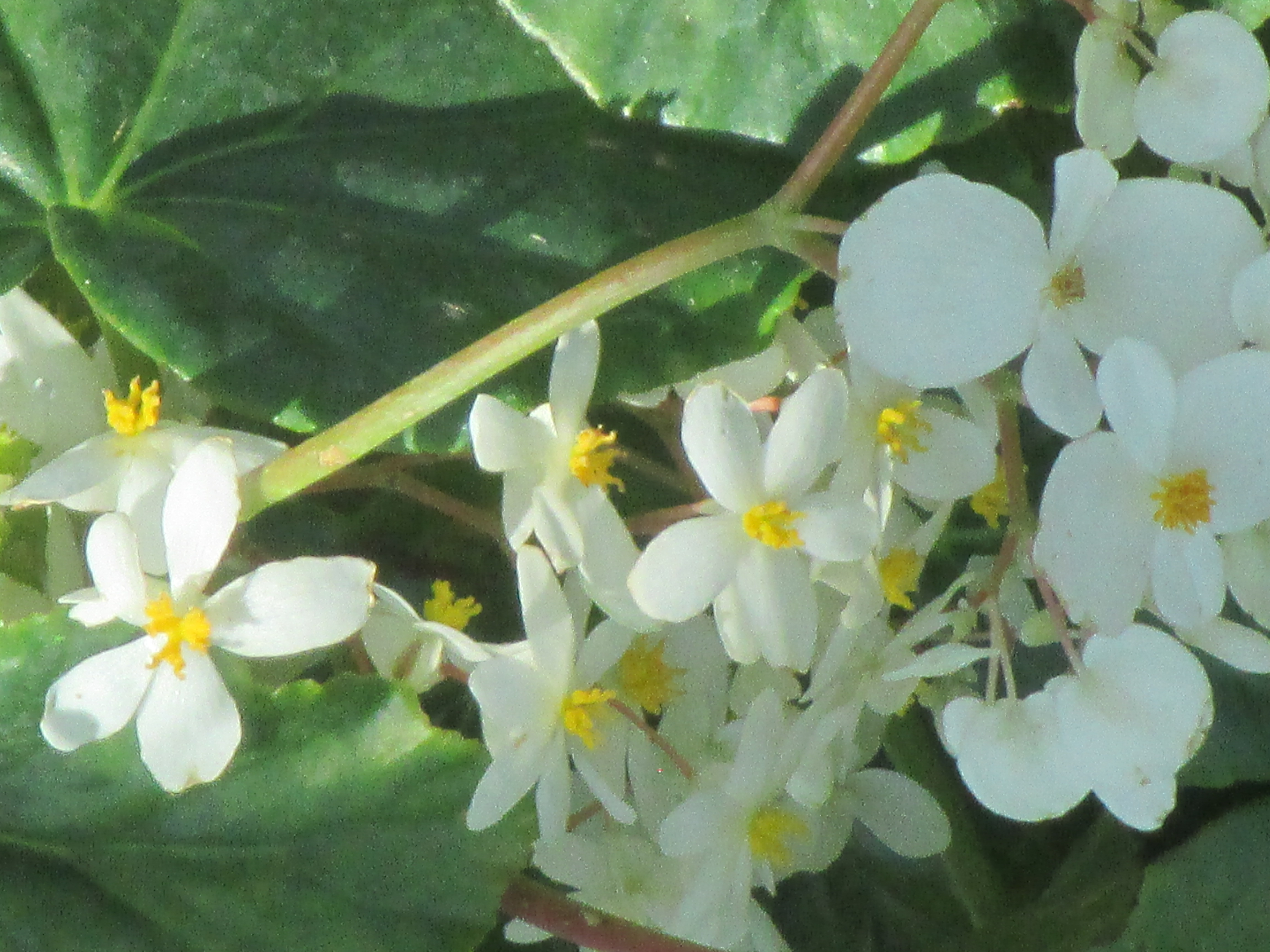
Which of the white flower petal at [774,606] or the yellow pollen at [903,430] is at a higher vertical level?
the yellow pollen at [903,430]

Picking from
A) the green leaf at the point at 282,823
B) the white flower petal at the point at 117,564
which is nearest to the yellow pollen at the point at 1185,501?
the green leaf at the point at 282,823

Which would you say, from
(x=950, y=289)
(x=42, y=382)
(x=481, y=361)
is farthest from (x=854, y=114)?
(x=42, y=382)

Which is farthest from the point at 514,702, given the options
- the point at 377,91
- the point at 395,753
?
the point at 377,91

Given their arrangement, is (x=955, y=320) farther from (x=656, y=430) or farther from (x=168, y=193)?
(x=168, y=193)

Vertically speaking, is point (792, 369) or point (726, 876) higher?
point (792, 369)

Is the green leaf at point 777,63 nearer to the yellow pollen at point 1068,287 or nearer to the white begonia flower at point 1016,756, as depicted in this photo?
the yellow pollen at point 1068,287

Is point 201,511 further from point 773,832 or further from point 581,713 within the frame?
point 773,832

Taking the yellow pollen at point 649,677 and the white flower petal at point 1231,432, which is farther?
the yellow pollen at point 649,677
